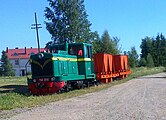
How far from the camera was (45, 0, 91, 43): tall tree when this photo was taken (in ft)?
177

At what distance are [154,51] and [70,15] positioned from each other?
80067 mm

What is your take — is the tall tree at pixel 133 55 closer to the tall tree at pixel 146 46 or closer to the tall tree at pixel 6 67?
the tall tree at pixel 146 46

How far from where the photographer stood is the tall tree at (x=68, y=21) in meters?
54.0

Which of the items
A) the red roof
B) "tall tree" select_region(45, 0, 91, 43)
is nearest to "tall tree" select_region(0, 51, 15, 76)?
the red roof

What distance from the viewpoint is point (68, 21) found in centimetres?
5528

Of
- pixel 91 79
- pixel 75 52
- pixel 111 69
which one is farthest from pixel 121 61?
pixel 75 52

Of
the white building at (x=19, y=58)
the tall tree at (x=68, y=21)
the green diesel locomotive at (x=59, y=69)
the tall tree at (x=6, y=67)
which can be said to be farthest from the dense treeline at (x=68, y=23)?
the white building at (x=19, y=58)

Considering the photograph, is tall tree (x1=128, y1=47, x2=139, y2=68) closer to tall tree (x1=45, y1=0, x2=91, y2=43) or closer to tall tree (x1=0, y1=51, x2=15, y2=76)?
tall tree (x1=0, y1=51, x2=15, y2=76)

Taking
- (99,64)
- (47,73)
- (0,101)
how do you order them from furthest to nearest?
(99,64) < (47,73) < (0,101)

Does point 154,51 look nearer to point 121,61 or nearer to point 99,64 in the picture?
point 121,61

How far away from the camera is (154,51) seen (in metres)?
130

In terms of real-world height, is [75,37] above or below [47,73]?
above

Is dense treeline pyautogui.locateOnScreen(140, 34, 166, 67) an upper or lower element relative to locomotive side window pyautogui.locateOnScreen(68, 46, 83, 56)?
upper

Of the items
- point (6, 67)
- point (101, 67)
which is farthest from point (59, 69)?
point (6, 67)
